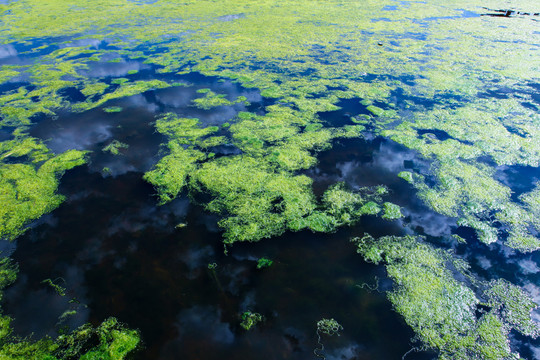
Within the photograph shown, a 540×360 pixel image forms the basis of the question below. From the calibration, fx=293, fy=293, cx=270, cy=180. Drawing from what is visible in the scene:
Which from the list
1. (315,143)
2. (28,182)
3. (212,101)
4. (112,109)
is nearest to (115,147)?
(28,182)

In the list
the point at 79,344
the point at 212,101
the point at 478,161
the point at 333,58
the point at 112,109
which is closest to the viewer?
the point at 79,344

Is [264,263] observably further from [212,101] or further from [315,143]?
[212,101]

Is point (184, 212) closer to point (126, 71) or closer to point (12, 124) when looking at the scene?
point (12, 124)

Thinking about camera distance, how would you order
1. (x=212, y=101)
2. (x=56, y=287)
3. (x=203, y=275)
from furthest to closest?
(x=212, y=101)
(x=203, y=275)
(x=56, y=287)

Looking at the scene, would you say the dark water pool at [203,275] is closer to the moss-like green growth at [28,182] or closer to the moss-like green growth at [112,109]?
the moss-like green growth at [28,182]

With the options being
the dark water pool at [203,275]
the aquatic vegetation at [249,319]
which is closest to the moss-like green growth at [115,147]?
the dark water pool at [203,275]

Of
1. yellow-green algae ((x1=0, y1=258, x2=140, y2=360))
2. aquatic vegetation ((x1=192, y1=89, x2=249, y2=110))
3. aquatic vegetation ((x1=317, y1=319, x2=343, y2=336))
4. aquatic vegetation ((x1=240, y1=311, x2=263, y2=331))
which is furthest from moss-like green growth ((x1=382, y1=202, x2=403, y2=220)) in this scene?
aquatic vegetation ((x1=192, y1=89, x2=249, y2=110))

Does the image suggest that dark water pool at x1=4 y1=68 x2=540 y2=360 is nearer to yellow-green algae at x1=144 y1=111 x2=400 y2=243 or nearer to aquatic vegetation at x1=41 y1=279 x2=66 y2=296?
aquatic vegetation at x1=41 y1=279 x2=66 y2=296
